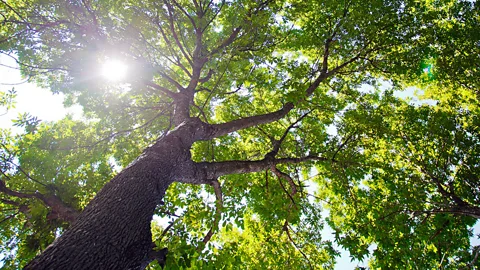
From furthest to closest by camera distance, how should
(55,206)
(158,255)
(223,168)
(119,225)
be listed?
(223,168) → (55,206) → (158,255) → (119,225)

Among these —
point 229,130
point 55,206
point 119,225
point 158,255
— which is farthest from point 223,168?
point 55,206

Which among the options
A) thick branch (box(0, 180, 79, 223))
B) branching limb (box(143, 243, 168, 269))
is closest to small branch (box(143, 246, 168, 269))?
branching limb (box(143, 243, 168, 269))

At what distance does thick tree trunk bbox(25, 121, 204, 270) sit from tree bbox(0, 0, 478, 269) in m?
0.03

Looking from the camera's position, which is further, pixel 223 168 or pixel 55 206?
pixel 223 168

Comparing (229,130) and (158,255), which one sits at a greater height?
(229,130)

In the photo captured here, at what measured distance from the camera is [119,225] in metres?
2.45

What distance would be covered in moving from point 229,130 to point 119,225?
3512 mm

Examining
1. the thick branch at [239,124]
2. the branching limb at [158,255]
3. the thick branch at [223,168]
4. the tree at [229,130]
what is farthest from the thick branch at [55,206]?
the thick branch at [239,124]

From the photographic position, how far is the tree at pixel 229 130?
4734 mm

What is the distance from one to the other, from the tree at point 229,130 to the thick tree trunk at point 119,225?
0.10 ft

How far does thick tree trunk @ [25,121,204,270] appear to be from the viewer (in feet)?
6.56

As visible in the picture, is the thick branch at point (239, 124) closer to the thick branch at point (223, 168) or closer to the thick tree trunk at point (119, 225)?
the thick branch at point (223, 168)

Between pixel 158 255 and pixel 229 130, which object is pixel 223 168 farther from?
pixel 158 255

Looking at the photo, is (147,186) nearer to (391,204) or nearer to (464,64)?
(391,204)
